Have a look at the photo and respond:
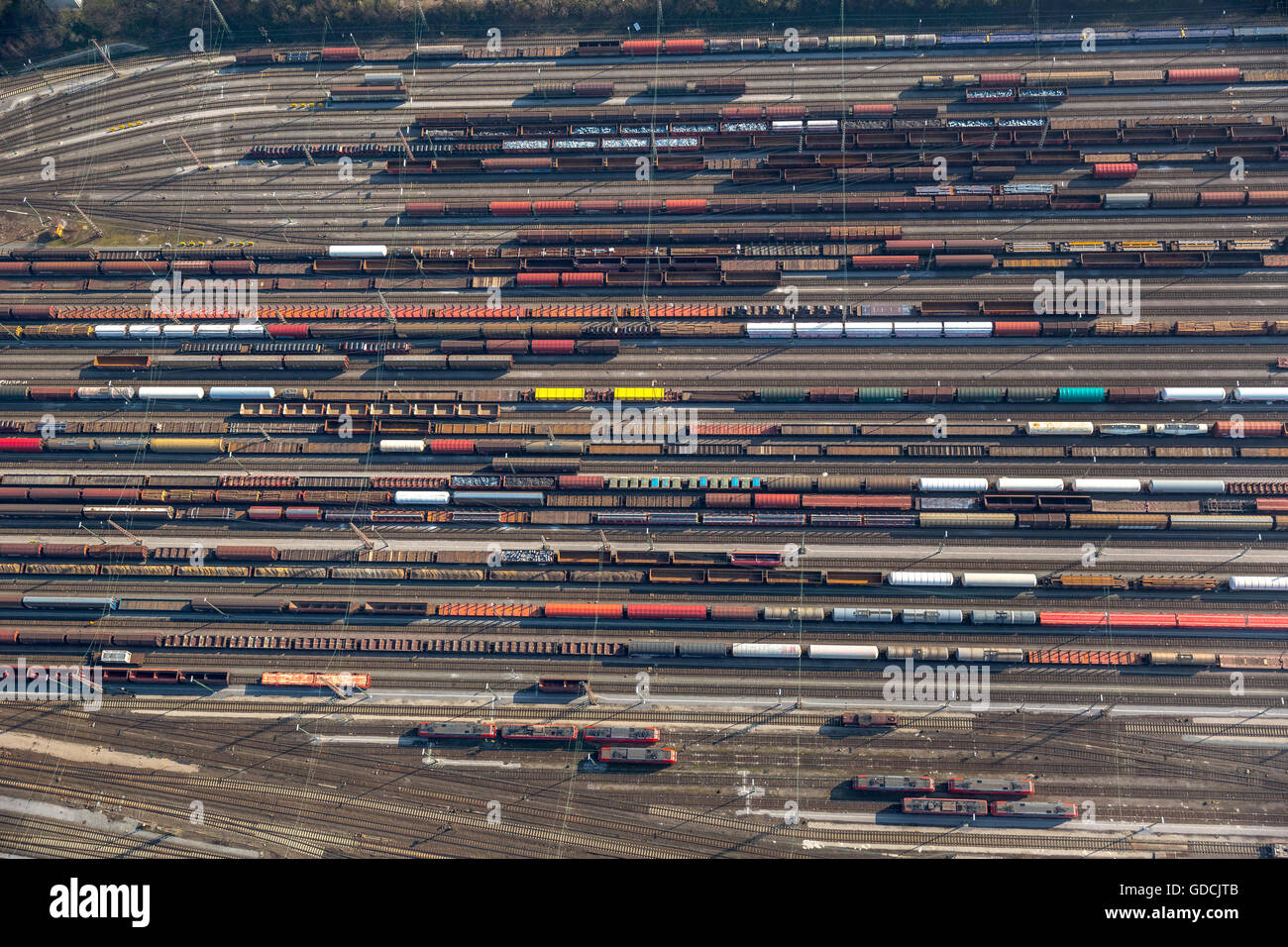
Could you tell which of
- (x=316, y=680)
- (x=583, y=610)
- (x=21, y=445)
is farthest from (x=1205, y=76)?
(x=21, y=445)

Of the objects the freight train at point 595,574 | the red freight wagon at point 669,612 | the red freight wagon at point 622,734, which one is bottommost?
the red freight wagon at point 622,734

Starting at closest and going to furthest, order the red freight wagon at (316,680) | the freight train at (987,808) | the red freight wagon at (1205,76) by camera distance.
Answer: the freight train at (987,808) → the red freight wagon at (316,680) → the red freight wagon at (1205,76)

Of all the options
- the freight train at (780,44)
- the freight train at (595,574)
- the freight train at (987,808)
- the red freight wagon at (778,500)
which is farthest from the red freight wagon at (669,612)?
the freight train at (780,44)

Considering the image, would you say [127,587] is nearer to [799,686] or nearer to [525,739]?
[525,739]

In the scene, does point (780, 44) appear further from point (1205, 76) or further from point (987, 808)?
point (987, 808)

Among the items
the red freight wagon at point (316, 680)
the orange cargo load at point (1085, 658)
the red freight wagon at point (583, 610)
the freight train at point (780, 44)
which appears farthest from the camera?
the freight train at point (780, 44)

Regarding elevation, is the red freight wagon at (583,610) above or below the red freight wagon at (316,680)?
above

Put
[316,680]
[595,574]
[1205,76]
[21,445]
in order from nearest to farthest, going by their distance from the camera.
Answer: [316,680]
[595,574]
[21,445]
[1205,76]

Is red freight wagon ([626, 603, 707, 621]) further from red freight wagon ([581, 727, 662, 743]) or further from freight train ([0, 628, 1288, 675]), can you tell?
red freight wagon ([581, 727, 662, 743])

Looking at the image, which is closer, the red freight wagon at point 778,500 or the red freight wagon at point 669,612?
the red freight wagon at point 669,612

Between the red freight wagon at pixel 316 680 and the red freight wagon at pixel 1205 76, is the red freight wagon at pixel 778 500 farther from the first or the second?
the red freight wagon at pixel 1205 76

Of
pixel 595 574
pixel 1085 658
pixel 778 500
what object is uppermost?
pixel 778 500
